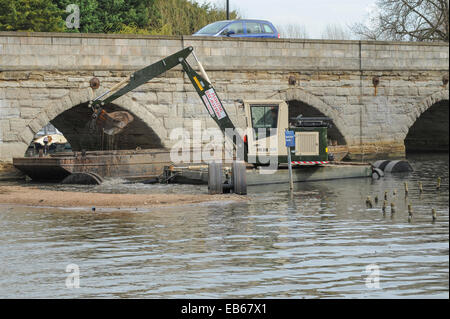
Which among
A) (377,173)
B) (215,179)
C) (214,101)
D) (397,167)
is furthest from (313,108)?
(215,179)

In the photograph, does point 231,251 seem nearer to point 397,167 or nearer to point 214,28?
point 397,167

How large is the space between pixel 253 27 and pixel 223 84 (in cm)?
355

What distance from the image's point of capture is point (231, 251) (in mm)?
13844

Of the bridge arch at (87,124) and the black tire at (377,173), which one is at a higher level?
the bridge arch at (87,124)

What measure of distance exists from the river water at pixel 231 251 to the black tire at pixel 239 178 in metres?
0.92

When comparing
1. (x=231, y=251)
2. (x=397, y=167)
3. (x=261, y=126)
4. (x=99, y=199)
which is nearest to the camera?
(x=231, y=251)

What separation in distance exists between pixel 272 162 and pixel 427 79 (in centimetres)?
1553

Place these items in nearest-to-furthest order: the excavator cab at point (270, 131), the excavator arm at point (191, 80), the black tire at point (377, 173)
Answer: the excavator cab at point (270, 131)
the excavator arm at point (191, 80)
the black tire at point (377, 173)

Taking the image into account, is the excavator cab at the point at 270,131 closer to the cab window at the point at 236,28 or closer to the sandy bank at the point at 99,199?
the sandy bank at the point at 99,199

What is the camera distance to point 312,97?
34.7m

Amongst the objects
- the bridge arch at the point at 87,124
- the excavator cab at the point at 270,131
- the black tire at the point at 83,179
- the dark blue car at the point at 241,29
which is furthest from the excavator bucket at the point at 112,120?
the dark blue car at the point at 241,29

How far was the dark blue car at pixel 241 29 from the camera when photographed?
3366cm

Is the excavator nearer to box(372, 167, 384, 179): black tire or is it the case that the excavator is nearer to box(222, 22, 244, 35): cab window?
box(372, 167, 384, 179): black tire

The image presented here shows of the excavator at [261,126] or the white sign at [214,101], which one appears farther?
the white sign at [214,101]
